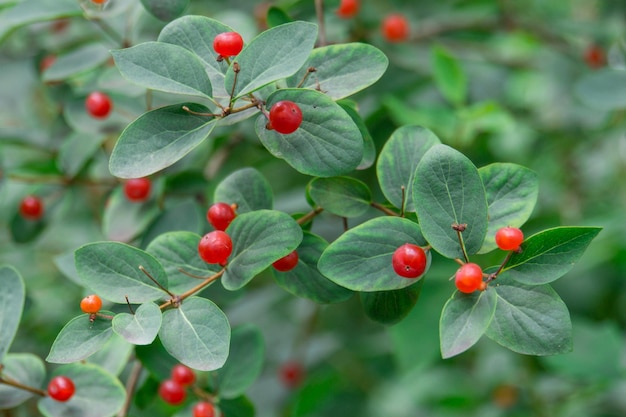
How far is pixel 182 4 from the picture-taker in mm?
833

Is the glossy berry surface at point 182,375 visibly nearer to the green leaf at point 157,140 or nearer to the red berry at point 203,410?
the red berry at point 203,410

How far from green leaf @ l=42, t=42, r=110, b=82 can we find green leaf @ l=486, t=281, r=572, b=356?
0.69 metres

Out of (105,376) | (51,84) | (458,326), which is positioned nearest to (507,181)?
(458,326)

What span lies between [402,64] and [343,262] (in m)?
0.82

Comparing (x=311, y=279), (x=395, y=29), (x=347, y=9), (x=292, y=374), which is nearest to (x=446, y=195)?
(x=311, y=279)

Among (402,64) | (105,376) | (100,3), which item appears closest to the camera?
(105,376)

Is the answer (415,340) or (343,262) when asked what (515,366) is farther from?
(343,262)

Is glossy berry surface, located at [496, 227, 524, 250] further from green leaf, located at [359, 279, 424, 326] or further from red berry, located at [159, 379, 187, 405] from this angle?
red berry, located at [159, 379, 187, 405]

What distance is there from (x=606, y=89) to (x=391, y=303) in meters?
0.63

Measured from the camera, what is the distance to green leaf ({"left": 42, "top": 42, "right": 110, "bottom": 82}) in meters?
1.02

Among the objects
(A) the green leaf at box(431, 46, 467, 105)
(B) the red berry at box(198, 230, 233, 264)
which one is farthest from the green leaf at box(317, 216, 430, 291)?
(A) the green leaf at box(431, 46, 467, 105)

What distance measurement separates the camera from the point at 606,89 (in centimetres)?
112

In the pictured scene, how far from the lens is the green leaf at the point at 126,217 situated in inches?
38.5

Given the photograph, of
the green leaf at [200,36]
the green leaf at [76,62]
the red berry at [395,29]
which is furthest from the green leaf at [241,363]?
the red berry at [395,29]
